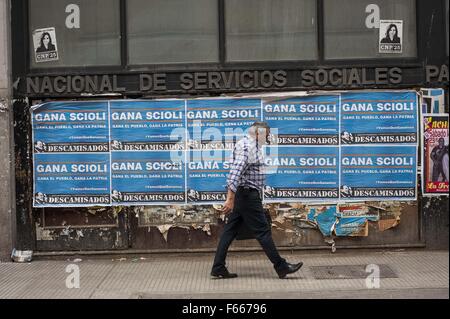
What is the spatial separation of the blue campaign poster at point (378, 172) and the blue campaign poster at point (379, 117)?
0.13 metres

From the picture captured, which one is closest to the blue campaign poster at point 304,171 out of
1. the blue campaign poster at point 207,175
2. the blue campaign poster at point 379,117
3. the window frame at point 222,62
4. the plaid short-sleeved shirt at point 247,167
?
the blue campaign poster at point 379,117

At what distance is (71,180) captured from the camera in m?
8.89

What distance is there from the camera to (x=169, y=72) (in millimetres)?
8844

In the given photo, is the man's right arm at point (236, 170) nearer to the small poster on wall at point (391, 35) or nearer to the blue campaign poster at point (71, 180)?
the blue campaign poster at point (71, 180)

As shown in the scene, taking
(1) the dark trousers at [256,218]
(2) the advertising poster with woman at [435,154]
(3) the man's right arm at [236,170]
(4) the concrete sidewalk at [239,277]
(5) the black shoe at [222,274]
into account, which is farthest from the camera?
(2) the advertising poster with woman at [435,154]

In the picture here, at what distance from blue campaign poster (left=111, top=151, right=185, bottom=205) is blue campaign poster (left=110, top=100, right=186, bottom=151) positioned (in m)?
0.11

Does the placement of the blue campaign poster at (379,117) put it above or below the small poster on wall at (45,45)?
below

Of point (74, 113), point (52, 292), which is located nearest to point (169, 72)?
point (74, 113)

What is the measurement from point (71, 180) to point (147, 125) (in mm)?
1315

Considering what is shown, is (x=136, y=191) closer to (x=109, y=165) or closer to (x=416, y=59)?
(x=109, y=165)

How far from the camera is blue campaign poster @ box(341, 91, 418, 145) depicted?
8.79m

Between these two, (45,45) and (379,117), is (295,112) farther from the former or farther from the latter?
(45,45)

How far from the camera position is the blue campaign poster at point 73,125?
29.0 ft

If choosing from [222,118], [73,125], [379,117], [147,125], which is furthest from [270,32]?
[73,125]
